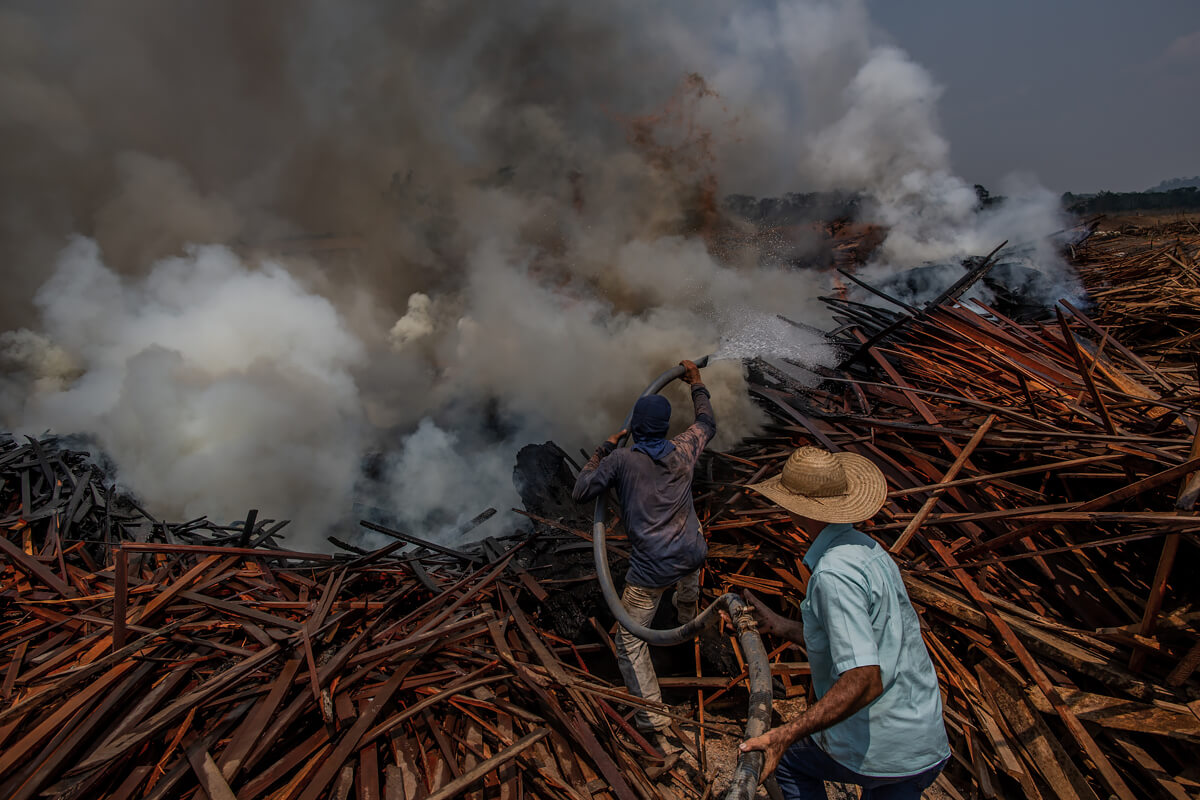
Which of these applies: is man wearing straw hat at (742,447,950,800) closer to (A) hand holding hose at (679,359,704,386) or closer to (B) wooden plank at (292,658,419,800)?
(A) hand holding hose at (679,359,704,386)

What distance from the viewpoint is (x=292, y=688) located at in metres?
2.83

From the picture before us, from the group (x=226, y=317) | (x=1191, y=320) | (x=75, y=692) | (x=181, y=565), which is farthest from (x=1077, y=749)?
(x=226, y=317)

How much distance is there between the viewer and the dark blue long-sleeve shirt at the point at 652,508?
3320mm

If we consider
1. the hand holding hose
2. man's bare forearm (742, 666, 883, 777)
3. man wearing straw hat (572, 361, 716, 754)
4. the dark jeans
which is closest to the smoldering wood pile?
man wearing straw hat (572, 361, 716, 754)

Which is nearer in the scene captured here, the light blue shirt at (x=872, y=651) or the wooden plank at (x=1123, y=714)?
the light blue shirt at (x=872, y=651)

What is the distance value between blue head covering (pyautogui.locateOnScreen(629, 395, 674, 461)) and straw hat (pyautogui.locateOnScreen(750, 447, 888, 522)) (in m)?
1.30

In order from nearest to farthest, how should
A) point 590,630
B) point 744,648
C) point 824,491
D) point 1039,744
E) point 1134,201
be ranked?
point 824,491 < point 744,648 < point 1039,744 < point 590,630 < point 1134,201

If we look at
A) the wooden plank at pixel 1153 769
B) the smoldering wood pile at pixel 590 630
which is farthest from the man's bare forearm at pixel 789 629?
the wooden plank at pixel 1153 769

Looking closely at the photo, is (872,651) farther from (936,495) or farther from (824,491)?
(936,495)

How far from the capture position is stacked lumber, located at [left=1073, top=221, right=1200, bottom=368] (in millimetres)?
5898

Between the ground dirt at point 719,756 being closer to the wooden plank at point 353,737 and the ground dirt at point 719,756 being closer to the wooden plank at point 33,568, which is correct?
the wooden plank at point 353,737

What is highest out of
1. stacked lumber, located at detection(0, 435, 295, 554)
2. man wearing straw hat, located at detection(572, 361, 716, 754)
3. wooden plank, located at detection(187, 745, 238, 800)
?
stacked lumber, located at detection(0, 435, 295, 554)

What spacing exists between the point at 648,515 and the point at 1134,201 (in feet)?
97.5

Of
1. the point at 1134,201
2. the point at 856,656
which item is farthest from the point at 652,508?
the point at 1134,201
